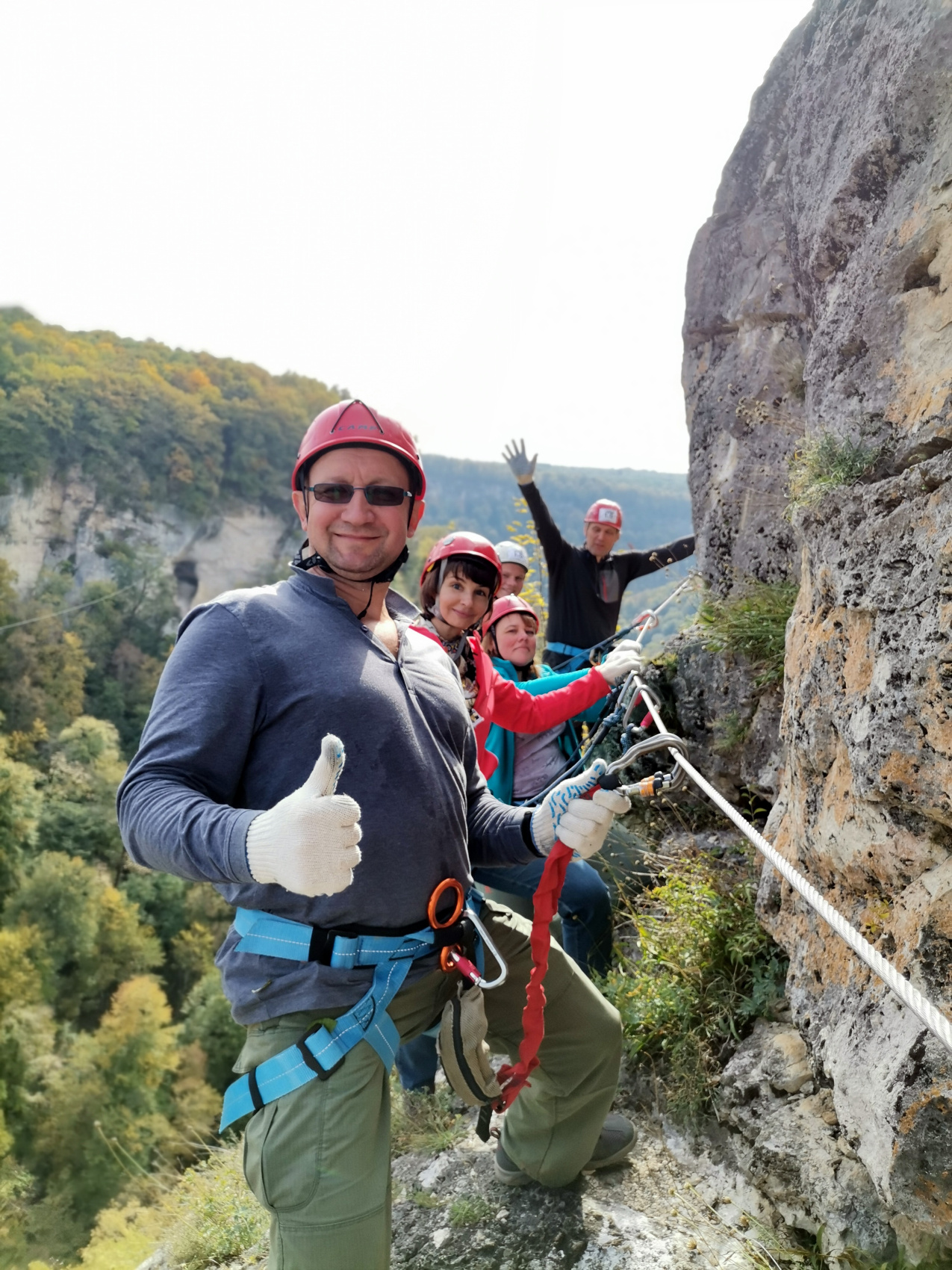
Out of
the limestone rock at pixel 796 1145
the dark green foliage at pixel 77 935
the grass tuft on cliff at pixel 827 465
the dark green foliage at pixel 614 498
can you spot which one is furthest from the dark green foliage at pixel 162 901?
the dark green foliage at pixel 614 498

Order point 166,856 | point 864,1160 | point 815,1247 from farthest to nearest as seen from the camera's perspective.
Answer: point 815,1247
point 864,1160
point 166,856

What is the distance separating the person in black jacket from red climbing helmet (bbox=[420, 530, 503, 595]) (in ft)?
9.54

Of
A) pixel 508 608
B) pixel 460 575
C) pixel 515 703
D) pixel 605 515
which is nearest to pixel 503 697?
pixel 515 703

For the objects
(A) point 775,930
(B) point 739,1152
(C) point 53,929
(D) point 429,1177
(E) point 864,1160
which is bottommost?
(C) point 53,929

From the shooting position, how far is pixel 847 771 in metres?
2.59

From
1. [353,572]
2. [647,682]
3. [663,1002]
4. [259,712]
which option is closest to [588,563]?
[647,682]

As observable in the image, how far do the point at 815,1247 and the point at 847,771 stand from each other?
1.54m

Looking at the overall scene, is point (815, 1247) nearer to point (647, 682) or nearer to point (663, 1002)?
point (663, 1002)

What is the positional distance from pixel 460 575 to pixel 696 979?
2.14 metres

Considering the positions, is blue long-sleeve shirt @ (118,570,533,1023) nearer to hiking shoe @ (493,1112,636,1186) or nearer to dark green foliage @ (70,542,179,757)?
hiking shoe @ (493,1112,636,1186)

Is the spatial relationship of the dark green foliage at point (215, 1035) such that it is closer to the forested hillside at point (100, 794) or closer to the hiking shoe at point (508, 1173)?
the forested hillside at point (100, 794)

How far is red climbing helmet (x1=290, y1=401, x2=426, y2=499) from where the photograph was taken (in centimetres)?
237

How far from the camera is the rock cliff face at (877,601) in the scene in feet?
7.00

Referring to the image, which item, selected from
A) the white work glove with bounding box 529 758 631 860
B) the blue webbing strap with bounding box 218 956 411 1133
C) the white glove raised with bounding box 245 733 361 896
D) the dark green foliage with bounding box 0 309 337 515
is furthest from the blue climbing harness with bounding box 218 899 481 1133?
the dark green foliage with bounding box 0 309 337 515
